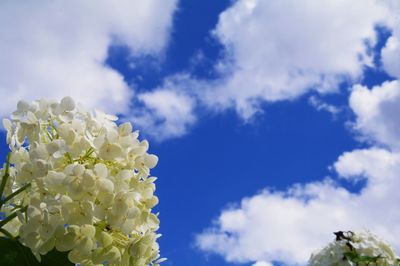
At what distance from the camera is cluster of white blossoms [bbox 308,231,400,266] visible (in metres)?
3.45

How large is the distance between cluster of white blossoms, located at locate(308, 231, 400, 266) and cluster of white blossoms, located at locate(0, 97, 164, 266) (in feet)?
6.68

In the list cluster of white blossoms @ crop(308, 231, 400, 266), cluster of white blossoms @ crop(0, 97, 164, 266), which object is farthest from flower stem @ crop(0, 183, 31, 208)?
cluster of white blossoms @ crop(308, 231, 400, 266)

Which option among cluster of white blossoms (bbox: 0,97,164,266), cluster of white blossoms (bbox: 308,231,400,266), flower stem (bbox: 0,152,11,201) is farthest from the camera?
cluster of white blossoms (bbox: 308,231,400,266)

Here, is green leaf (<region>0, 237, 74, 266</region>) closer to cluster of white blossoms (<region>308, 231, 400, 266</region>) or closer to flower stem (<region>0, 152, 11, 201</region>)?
flower stem (<region>0, 152, 11, 201</region>)

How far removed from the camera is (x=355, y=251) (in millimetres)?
3484

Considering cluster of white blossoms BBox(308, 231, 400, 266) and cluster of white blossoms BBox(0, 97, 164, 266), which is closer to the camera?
cluster of white blossoms BBox(0, 97, 164, 266)

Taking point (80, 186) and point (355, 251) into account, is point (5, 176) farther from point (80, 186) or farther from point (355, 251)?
point (355, 251)

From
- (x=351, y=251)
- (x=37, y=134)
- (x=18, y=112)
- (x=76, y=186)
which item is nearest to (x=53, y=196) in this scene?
(x=76, y=186)

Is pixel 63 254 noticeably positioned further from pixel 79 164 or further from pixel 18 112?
pixel 18 112

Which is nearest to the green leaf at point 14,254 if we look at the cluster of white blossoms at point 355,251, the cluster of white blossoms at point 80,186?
the cluster of white blossoms at point 80,186

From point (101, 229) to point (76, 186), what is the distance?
0.51 feet

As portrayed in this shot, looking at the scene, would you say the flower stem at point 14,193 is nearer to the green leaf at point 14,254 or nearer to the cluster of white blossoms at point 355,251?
the green leaf at point 14,254

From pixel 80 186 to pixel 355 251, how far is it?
2.44 meters

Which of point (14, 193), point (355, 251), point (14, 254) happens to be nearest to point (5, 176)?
point (14, 193)
